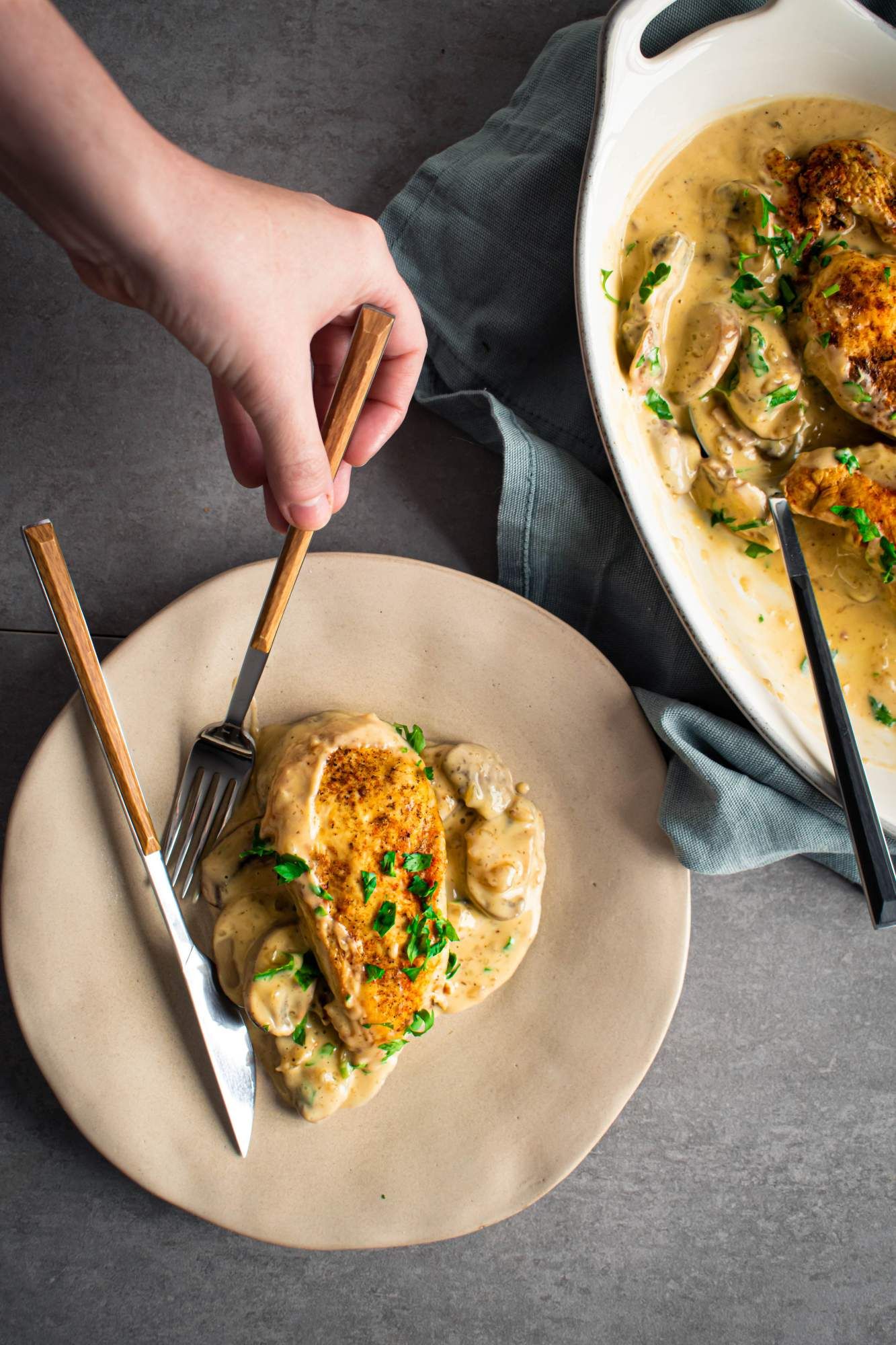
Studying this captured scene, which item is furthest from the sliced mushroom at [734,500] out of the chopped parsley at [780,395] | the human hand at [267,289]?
the human hand at [267,289]

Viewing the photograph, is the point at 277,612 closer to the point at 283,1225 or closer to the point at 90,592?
the point at 90,592

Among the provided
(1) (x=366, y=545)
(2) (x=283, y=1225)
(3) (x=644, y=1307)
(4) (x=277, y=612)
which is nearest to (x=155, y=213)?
(4) (x=277, y=612)

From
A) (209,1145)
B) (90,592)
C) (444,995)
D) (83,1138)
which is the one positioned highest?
(90,592)

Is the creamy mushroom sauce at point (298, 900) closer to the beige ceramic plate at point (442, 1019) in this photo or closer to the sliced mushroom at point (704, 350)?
the beige ceramic plate at point (442, 1019)

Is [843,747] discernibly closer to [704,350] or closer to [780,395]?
[780,395]

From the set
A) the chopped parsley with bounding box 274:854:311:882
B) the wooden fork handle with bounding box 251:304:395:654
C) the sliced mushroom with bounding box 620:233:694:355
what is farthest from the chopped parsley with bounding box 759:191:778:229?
the chopped parsley with bounding box 274:854:311:882

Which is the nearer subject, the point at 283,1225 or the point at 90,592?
the point at 283,1225

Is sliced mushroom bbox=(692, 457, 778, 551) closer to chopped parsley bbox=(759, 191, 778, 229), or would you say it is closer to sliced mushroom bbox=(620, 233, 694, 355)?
sliced mushroom bbox=(620, 233, 694, 355)
